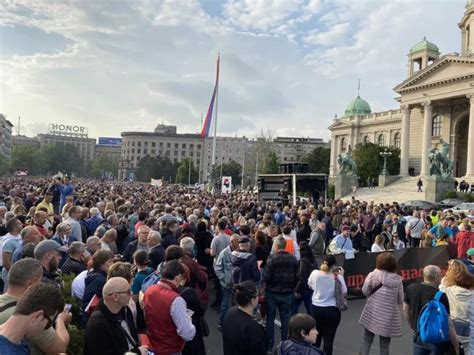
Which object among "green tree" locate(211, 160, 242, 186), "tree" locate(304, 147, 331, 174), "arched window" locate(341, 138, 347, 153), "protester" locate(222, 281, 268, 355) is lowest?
"protester" locate(222, 281, 268, 355)

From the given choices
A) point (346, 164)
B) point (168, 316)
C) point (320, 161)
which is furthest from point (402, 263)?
point (320, 161)

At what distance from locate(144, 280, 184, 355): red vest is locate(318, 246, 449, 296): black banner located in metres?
6.07

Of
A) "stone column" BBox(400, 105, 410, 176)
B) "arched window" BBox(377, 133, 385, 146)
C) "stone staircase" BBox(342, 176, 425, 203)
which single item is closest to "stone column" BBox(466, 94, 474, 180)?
"stone staircase" BBox(342, 176, 425, 203)

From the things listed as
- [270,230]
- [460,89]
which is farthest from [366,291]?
[460,89]

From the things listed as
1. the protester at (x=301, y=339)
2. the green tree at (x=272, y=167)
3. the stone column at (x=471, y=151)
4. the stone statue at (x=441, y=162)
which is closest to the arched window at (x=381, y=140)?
the green tree at (x=272, y=167)

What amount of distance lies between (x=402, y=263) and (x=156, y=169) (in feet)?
370

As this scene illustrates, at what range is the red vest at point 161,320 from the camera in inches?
172

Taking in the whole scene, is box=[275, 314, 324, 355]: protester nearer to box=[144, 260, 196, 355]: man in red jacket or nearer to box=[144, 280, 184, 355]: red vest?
box=[144, 260, 196, 355]: man in red jacket

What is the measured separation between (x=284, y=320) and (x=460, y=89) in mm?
51610

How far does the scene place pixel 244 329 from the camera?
4.23 m

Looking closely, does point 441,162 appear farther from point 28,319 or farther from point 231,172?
point 231,172

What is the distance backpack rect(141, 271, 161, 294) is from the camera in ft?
16.6

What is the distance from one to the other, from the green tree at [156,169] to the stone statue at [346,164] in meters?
76.6

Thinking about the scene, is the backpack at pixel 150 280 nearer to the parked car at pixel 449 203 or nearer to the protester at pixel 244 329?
the protester at pixel 244 329
